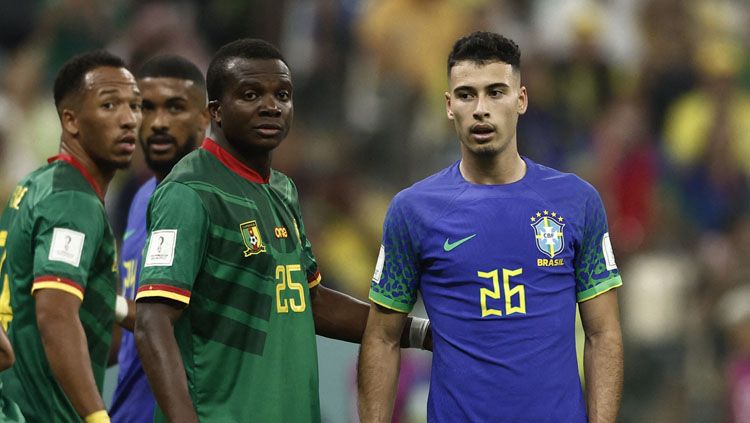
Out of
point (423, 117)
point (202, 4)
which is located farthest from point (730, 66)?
point (202, 4)

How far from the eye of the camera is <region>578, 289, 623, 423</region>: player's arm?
5457 millimetres

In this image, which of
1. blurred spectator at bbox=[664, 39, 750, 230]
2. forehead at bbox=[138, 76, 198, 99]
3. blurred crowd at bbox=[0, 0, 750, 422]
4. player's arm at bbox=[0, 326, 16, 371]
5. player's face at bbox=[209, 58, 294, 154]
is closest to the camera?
player's arm at bbox=[0, 326, 16, 371]

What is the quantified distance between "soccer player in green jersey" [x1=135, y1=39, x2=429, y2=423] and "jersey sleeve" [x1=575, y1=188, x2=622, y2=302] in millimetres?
1106

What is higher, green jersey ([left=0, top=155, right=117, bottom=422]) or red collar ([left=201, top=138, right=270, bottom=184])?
red collar ([left=201, top=138, right=270, bottom=184])

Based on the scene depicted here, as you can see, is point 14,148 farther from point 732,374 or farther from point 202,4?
point 732,374

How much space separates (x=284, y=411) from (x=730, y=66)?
334 inches

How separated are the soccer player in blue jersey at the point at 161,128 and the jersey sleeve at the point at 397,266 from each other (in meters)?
1.53

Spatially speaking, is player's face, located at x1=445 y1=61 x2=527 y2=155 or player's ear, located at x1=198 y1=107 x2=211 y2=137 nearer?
player's face, located at x1=445 y1=61 x2=527 y2=155

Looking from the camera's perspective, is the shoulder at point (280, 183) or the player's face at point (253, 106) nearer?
the player's face at point (253, 106)

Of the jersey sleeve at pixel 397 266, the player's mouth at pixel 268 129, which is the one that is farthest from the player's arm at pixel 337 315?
the player's mouth at pixel 268 129

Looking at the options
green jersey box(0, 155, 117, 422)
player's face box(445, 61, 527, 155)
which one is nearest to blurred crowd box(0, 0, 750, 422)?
green jersey box(0, 155, 117, 422)

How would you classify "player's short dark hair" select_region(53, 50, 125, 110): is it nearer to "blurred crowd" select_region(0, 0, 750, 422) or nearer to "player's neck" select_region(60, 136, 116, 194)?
"player's neck" select_region(60, 136, 116, 194)

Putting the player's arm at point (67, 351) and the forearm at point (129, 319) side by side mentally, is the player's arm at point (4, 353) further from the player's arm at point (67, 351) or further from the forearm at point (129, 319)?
the forearm at point (129, 319)

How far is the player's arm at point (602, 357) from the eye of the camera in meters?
5.46
